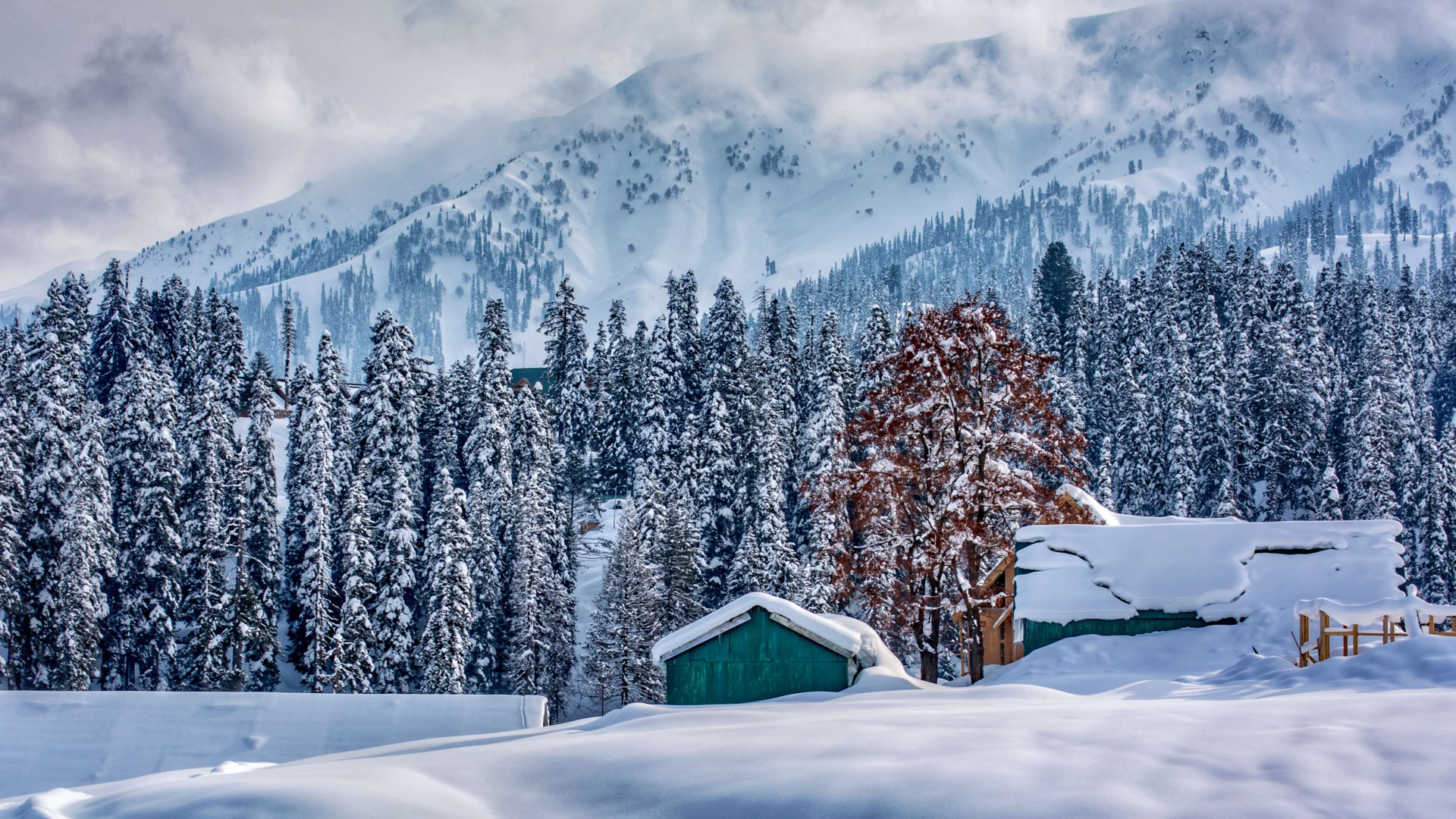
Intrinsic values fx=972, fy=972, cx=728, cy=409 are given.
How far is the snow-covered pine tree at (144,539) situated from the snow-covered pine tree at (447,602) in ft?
39.8

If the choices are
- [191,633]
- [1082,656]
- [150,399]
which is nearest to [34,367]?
[150,399]

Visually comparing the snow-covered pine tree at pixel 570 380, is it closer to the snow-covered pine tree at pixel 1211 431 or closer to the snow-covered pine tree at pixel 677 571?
the snow-covered pine tree at pixel 677 571

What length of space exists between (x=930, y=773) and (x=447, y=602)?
1617 inches

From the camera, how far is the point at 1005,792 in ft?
15.8

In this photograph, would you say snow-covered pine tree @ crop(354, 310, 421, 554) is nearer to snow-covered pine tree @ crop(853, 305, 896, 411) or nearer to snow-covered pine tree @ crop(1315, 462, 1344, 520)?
snow-covered pine tree @ crop(853, 305, 896, 411)

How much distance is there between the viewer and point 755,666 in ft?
68.0

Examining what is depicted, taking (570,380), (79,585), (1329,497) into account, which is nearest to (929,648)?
(79,585)

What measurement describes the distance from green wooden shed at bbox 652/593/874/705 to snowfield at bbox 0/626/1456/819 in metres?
12.7

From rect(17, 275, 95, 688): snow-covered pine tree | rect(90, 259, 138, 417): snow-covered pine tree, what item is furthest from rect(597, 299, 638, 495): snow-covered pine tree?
rect(17, 275, 95, 688): snow-covered pine tree

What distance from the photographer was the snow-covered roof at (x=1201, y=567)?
68.7 ft

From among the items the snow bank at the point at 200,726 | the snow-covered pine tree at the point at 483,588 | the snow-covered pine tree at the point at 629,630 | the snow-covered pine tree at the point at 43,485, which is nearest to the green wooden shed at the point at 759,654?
the snow bank at the point at 200,726

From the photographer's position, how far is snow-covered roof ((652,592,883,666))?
1983 centimetres

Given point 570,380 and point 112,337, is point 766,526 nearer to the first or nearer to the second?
point 570,380

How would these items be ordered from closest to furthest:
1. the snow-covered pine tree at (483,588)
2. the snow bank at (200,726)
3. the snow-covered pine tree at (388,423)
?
the snow bank at (200,726)
the snow-covered pine tree at (483,588)
the snow-covered pine tree at (388,423)
